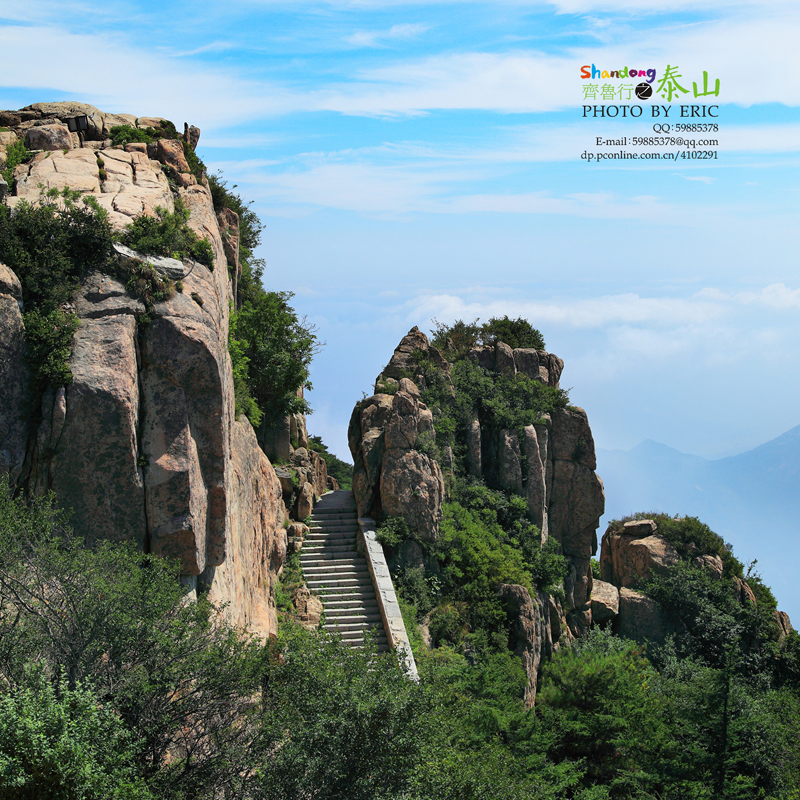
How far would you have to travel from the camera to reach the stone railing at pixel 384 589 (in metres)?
26.3

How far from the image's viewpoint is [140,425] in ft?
61.8

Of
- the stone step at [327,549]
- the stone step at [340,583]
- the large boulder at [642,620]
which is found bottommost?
the large boulder at [642,620]

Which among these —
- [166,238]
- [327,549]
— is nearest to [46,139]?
[166,238]

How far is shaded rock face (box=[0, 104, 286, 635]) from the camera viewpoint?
18125mm

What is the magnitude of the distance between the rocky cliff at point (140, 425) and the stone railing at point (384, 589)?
5.64 m

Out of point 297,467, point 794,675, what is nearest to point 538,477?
point 297,467

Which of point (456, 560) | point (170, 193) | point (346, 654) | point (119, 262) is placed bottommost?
point (346, 654)

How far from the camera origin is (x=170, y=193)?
86.7 ft

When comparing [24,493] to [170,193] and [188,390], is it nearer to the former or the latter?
[188,390]

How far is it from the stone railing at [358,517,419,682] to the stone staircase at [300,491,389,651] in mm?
385

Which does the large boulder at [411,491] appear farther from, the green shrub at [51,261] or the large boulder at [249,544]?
the green shrub at [51,261]

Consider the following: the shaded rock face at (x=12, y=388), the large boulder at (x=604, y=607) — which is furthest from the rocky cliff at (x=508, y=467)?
the shaded rock face at (x=12, y=388)

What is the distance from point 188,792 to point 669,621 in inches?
1239

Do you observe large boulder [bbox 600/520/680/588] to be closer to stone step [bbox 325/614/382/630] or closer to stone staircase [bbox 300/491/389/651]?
stone staircase [bbox 300/491/389/651]
